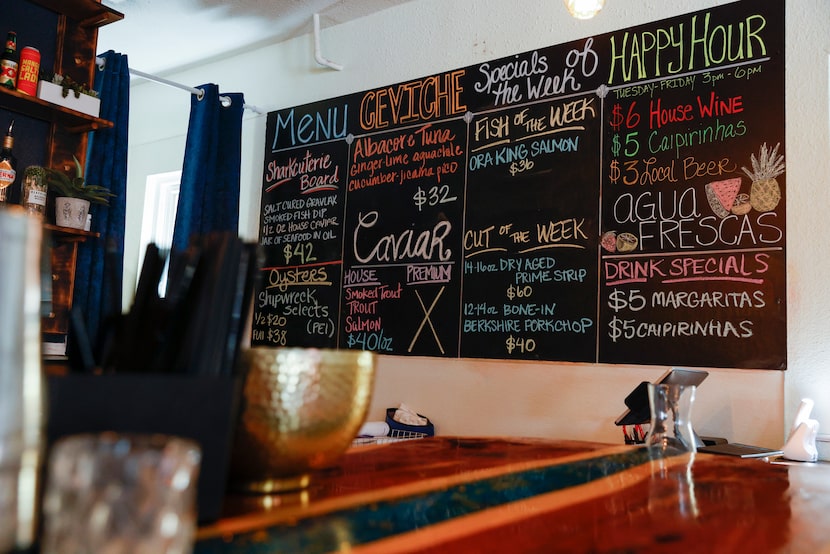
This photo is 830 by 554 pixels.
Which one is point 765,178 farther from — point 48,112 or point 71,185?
point 48,112

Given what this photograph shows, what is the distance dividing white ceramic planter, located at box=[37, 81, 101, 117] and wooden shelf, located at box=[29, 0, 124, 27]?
377mm

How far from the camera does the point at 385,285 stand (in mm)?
3578

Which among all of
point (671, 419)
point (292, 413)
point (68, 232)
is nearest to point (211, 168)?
point (68, 232)

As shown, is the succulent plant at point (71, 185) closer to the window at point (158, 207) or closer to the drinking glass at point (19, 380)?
the window at point (158, 207)

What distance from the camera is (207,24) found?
13.6ft

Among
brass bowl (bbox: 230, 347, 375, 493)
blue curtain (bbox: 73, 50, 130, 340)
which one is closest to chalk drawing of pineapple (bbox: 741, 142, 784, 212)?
brass bowl (bbox: 230, 347, 375, 493)

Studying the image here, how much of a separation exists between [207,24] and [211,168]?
0.84 metres

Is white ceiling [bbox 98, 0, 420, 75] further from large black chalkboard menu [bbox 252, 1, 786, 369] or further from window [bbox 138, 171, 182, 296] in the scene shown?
window [bbox 138, 171, 182, 296]

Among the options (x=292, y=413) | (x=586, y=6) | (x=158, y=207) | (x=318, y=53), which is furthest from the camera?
(x=158, y=207)

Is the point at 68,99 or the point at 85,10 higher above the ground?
the point at 85,10

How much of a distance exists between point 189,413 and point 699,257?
2.55 metres

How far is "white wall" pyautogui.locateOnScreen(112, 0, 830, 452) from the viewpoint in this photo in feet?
8.36

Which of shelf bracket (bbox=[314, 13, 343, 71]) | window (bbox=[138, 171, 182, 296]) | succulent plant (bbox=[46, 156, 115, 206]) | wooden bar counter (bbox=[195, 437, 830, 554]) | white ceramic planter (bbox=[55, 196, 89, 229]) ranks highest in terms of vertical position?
shelf bracket (bbox=[314, 13, 343, 71])

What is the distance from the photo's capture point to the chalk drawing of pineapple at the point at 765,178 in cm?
263
